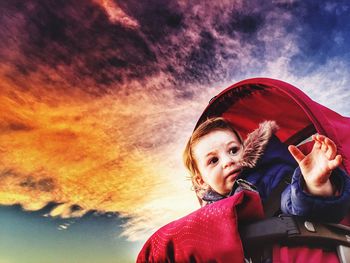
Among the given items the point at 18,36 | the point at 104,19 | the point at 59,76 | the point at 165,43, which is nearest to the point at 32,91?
the point at 59,76

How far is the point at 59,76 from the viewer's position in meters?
1.53

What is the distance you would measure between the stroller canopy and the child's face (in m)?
0.10

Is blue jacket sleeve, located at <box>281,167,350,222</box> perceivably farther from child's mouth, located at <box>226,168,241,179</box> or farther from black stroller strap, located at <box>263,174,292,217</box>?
child's mouth, located at <box>226,168,241,179</box>

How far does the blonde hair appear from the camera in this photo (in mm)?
1131

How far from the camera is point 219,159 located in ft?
3.45

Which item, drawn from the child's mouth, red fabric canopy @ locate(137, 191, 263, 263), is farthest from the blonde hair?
red fabric canopy @ locate(137, 191, 263, 263)

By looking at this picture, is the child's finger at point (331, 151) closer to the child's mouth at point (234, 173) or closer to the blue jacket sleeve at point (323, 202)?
the blue jacket sleeve at point (323, 202)

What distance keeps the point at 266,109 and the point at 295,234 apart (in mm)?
519

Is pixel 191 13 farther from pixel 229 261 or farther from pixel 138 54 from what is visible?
pixel 229 261

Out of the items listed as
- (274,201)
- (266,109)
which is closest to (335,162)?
(274,201)

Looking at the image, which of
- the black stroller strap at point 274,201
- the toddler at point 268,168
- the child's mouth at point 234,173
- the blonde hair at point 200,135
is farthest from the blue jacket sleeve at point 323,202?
the blonde hair at point 200,135

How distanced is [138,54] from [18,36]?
1.61 ft

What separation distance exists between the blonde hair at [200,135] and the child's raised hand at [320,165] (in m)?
0.42

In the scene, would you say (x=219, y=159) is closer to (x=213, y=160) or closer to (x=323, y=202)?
(x=213, y=160)
